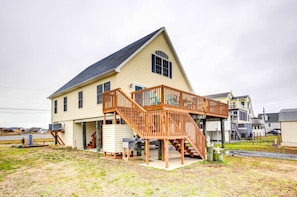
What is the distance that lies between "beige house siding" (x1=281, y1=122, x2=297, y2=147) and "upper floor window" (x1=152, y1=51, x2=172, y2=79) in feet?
43.1

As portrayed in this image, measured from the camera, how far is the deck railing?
9.70 meters

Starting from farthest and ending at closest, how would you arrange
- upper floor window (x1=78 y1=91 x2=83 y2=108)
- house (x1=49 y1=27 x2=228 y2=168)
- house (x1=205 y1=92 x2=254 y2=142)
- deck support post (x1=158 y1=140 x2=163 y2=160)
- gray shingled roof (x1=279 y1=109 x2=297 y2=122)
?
Answer: house (x1=205 y1=92 x2=254 y2=142) < gray shingled roof (x1=279 y1=109 x2=297 y2=122) < upper floor window (x1=78 y1=91 x2=83 y2=108) < deck support post (x1=158 y1=140 x2=163 y2=160) < house (x1=49 y1=27 x2=228 y2=168)

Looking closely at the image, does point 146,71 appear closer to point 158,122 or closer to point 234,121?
point 158,122

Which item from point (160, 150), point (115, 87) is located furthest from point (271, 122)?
point (115, 87)

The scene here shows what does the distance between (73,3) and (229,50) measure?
55.9 feet

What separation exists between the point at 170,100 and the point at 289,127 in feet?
51.4

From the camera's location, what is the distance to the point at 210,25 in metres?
17.5

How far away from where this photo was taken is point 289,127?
19094 mm

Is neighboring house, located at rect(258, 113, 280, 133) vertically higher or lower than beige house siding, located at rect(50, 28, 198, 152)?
lower

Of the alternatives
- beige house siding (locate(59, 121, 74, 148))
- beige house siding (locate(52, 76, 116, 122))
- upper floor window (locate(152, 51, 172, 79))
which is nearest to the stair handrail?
beige house siding (locate(52, 76, 116, 122))

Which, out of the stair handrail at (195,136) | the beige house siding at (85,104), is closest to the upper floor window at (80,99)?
the beige house siding at (85,104)

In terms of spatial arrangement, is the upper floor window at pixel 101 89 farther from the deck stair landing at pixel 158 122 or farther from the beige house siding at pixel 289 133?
the beige house siding at pixel 289 133

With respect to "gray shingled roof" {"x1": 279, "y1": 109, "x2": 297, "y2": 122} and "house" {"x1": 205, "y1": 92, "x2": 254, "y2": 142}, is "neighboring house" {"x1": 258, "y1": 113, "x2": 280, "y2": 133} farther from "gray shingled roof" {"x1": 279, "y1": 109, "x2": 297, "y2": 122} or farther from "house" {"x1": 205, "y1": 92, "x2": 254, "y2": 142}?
"gray shingled roof" {"x1": 279, "y1": 109, "x2": 297, "y2": 122}

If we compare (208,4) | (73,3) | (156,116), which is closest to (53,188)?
(156,116)
